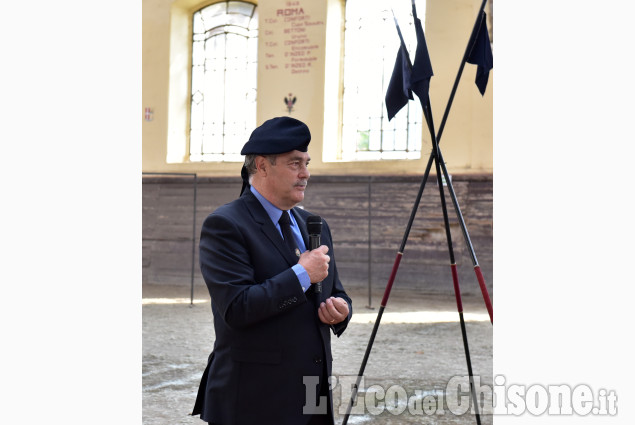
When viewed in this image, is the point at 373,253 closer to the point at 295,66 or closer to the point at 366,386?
the point at 295,66

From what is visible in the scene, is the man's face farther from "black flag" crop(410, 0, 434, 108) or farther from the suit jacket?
"black flag" crop(410, 0, 434, 108)

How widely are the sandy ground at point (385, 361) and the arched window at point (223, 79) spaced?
3122 mm

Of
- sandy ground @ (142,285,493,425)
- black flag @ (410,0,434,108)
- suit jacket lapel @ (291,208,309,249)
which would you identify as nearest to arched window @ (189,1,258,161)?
sandy ground @ (142,285,493,425)

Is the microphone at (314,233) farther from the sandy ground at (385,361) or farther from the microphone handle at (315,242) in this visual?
the sandy ground at (385,361)

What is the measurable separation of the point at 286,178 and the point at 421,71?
1338mm

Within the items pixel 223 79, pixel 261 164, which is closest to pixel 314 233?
pixel 261 164

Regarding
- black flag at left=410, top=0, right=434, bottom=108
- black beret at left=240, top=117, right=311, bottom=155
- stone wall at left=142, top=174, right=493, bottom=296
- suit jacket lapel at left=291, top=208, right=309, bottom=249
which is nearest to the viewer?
black beret at left=240, top=117, right=311, bottom=155

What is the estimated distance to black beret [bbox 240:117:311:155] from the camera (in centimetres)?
227

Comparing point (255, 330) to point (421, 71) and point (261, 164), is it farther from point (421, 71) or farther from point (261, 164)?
point (421, 71)

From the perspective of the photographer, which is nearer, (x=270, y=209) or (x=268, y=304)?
(x=268, y=304)

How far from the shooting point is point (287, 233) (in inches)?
93.0

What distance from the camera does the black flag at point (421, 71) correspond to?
3316mm

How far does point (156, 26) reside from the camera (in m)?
11.4

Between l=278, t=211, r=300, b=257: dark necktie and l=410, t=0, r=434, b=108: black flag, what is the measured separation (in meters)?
1.23
